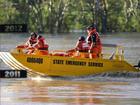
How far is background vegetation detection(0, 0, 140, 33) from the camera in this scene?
128 metres

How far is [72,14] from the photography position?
438 ft

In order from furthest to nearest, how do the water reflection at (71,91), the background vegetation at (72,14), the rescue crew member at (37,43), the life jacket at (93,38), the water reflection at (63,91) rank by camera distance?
the background vegetation at (72,14)
the rescue crew member at (37,43)
the life jacket at (93,38)
the water reflection at (63,91)
the water reflection at (71,91)

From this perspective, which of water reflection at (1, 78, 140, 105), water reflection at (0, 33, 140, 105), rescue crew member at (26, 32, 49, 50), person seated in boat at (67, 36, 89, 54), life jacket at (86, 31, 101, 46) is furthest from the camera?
rescue crew member at (26, 32, 49, 50)

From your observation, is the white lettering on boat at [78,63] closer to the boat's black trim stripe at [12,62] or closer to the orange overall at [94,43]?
the orange overall at [94,43]

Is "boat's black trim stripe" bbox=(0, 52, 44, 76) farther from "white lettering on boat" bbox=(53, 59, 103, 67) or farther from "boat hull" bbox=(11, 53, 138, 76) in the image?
"white lettering on boat" bbox=(53, 59, 103, 67)

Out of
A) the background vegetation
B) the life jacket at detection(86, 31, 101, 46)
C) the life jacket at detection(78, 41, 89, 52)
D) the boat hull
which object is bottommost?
the background vegetation

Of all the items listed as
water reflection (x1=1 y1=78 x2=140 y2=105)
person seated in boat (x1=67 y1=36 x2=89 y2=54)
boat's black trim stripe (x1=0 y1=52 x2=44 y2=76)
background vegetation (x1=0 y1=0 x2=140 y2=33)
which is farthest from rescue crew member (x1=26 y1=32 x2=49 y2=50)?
background vegetation (x1=0 y1=0 x2=140 y2=33)

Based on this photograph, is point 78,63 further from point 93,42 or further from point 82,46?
point 93,42

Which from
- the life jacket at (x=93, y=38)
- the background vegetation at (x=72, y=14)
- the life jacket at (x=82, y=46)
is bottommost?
the background vegetation at (x=72, y=14)

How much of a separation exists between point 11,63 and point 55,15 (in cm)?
9493

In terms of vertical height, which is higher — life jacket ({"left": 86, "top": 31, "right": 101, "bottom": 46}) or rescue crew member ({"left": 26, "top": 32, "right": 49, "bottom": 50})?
life jacket ({"left": 86, "top": 31, "right": 101, "bottom": 46})

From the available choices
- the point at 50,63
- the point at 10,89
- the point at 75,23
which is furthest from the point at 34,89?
the point at 75,23

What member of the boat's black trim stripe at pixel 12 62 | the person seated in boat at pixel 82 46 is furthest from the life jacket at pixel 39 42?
the person seated in boat at pixel 82 46

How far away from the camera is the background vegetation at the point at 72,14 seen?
419 feet
